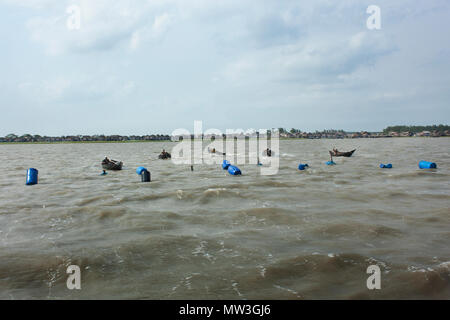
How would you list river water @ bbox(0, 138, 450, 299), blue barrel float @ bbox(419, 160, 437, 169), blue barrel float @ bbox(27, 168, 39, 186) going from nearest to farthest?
1. river water @ bbox(0, 138, 450, 299)
2. blue barrel float @ bbox(27, 168, 39, 186)
3. blue barrel float @ bbox(419, 160, 437, 169)

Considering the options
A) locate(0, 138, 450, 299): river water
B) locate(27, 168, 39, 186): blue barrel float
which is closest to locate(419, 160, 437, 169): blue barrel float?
locate(0, 138, 450, 299): river water

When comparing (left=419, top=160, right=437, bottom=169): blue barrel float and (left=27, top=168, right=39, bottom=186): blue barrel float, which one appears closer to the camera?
(left=27, top=168, right=39, bottom=186): blue barrel float

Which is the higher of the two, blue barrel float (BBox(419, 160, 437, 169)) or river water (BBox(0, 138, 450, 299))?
blue barrel float (BBox(419, 160, 437, 169))

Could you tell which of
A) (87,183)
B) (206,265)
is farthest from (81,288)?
(87,183)

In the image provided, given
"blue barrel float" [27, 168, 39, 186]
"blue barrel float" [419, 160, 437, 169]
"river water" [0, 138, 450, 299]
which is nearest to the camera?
"river water" [0, 138, 450, 299]

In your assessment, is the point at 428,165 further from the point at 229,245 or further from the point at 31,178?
the point at 31,178

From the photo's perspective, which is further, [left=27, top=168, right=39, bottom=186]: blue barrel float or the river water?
[left=27, top=168, right=39, bottom=186]: blue barrel float

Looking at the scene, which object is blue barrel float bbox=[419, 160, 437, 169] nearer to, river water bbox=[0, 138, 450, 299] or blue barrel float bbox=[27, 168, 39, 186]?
river water bbox=[0, 138, 450, 299]

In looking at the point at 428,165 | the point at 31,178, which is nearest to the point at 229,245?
the point at 31,178

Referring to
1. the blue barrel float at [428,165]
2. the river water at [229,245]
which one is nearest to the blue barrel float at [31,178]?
the river water at [229,245]

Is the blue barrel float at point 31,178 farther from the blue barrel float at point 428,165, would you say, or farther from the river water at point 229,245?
the blue barrel float at point 428,165

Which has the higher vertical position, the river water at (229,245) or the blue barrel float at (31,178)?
the blue barrel float at (31,178)

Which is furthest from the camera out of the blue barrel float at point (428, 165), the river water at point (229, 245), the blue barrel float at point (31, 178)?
the blue barrel float at point (428, 165)
